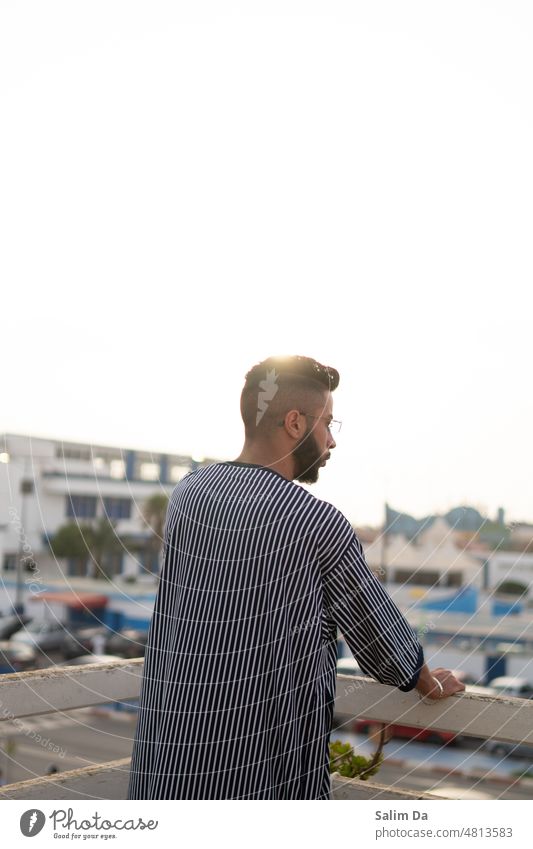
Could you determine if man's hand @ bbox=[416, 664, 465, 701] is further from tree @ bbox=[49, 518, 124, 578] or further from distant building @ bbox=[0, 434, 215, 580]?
tree @ bbox=[49, 518, 124, 578]

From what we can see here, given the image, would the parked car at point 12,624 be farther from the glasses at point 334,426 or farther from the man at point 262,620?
the glasses at point 334,426

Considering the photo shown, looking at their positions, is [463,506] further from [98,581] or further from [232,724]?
[98,581]

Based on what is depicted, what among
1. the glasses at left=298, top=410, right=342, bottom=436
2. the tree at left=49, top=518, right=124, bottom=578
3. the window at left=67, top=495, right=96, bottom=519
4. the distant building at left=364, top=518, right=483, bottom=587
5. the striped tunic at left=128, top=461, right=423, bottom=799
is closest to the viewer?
the striped tunic at left=128, top=461, right=423, bottom=799

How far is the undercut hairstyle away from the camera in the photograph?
1073 mm

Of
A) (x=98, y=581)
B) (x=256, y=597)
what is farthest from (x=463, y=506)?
(x=98, y=581)

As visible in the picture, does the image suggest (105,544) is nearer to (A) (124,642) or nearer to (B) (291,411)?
(B) (291,411)

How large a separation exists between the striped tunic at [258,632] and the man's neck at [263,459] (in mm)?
20

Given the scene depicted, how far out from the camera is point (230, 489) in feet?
3.39

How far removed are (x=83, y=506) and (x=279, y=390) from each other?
0.55 metres

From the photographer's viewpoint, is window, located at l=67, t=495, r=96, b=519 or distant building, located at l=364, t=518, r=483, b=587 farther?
window, located at l=67, t=495, r=96, b=519

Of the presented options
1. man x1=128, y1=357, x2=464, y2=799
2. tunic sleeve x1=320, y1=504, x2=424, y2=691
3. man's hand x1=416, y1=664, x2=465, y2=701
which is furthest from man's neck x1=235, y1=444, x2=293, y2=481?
man's hand x1=416, y1=664, x2=465, y2=701

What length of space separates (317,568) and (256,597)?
0.08 meters

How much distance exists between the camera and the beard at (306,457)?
108 centimetres

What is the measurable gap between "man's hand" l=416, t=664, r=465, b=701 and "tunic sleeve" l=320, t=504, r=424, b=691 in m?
0.07
